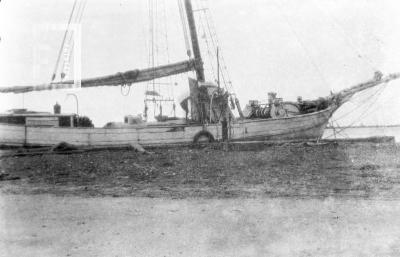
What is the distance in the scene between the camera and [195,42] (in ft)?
86.0

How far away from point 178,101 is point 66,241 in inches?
938

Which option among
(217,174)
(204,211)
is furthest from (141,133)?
(204,211)

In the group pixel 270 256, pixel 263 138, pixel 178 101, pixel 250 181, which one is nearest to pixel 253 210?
pixel 270 256

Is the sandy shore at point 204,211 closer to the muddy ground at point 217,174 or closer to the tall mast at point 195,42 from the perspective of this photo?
the muddy ground at point 217,174

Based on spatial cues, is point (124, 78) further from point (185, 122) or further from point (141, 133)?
point (185, 122)

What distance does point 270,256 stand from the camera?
15.9 ft

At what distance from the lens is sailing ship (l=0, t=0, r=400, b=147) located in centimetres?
2477

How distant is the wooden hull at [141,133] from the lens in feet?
81.4

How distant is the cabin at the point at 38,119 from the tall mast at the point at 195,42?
26.8 ft

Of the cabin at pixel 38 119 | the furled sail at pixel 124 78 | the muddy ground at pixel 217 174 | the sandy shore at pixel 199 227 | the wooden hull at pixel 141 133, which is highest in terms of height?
the furled sail at pixel 124 78

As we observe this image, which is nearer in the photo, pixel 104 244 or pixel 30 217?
pixel 104 244

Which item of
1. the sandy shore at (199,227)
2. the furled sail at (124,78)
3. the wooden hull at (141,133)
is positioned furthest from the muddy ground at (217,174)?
the furled sail at (124,78)

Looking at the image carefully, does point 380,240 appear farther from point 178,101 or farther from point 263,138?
point 178,101

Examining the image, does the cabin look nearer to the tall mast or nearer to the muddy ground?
the muddy ground
